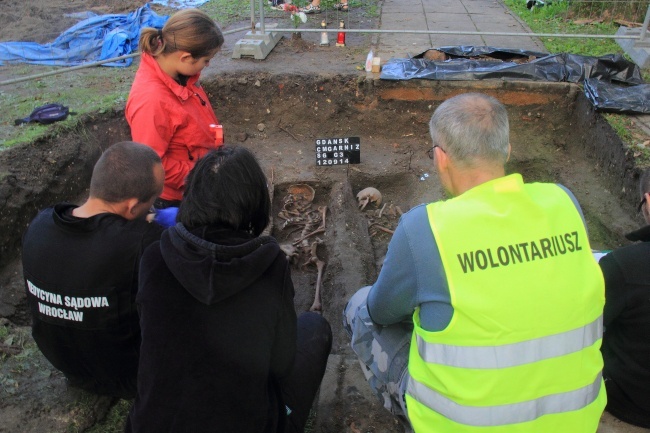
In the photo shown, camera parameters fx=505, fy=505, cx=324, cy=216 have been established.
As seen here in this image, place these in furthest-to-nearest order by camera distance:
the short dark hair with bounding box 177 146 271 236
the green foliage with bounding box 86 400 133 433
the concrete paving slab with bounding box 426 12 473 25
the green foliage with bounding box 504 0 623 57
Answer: the concrete paving slab with bounding box 426 12 473 25, the green foliage with bounding box 504 0 623 57, the green foliage with bounding box 86 400 133 433, the short dark hair with bounding box 177 146 271 236

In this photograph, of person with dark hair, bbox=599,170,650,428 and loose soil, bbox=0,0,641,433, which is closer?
person with dark hair, bbox=599,170,650,428

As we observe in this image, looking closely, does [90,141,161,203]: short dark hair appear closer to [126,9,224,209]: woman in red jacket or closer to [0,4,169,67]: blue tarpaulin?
[126,9,224,209]: woman in red jacket

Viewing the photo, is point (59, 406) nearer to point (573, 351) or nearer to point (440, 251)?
point (440, 251)

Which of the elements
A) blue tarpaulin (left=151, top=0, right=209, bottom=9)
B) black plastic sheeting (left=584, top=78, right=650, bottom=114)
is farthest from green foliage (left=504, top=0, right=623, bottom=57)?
blue tarpaulin (left=151, top=0, right=209, bottom=9)

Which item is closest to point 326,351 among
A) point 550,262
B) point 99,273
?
point 99,273

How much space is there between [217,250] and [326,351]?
113 cm

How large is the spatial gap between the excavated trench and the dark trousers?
1.91 feet

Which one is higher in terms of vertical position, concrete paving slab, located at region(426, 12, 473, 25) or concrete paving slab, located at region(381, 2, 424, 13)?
concrete paving slab, located at region(426, 12, 473, 25)

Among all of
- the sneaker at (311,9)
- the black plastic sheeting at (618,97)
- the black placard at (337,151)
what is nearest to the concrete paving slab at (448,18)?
the sneaker at (311,9)

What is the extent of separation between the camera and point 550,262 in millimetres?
1707

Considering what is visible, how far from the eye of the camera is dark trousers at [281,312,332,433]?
2.42m

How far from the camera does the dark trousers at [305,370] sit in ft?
7.93

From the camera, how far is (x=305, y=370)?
2.54 m

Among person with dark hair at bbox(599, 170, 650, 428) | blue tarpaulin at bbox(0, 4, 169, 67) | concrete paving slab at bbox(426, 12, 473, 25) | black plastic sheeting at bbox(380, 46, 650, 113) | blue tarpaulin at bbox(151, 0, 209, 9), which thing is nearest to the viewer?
person with dark hair at bbox(599, 170, 650, 428)
